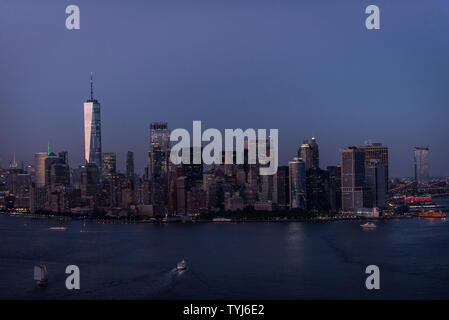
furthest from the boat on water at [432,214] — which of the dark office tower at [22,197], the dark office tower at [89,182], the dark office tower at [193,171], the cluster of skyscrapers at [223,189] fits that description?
the dark office tower at [22,197]

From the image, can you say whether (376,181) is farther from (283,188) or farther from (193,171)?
(193,171)

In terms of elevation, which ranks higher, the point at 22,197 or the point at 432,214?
the point at 22,197

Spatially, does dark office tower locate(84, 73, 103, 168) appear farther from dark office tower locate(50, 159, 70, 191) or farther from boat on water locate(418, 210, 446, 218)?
boat on water locate(418, 210, 446, 218)

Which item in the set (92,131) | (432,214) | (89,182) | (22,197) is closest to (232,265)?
(432,214)

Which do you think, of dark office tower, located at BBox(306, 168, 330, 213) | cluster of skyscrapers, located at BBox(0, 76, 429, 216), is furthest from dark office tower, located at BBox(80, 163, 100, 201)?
dark office tower, located at BBox(306, 168, 330, 213)

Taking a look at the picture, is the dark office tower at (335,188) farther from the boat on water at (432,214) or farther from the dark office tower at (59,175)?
the dark office tower at (59,175)
